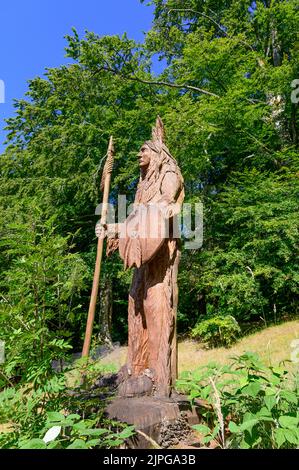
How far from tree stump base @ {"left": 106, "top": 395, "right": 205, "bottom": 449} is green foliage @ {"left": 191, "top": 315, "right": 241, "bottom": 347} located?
355 inches

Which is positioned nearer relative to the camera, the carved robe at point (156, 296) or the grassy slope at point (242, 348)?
the carved robe at point (156, 296)

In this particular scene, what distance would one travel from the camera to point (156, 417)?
314 cm

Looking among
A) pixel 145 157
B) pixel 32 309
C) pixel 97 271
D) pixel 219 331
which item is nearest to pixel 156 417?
pixel 32 309

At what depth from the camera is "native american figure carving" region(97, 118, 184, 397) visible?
147 inches

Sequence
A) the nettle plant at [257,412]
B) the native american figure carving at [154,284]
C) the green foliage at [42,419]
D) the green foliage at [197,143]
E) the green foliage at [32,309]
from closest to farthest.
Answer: the nettle plant at [257,412], the green foliage at [42,419], the green foliage at [32,309], the native american figure carving at [154,284], the green foliage at [197,143]

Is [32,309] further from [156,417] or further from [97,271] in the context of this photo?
[97,271]

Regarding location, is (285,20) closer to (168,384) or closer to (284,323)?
(284,323)

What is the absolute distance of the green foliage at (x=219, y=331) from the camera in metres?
12.2

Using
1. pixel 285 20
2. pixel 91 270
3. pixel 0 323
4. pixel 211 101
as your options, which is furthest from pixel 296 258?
pixel 0 323

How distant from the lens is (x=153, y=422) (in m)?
3.11

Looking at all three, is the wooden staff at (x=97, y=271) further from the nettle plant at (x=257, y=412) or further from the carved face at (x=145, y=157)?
the nettle plant at (x=257, y=412)

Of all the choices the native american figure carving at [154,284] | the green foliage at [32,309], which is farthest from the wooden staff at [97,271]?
the green foliage at [32,309]

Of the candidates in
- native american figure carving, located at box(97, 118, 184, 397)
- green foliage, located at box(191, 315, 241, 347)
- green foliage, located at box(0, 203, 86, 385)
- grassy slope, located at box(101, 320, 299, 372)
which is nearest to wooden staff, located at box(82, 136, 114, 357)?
native american figure carving, located at box(97, 118, 184, 397)

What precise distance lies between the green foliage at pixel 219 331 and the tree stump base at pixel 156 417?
901 cm
